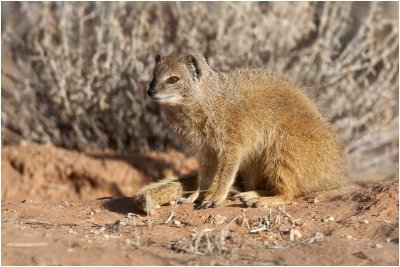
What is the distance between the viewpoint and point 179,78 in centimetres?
576

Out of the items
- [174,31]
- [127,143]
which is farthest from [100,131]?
[174,31]

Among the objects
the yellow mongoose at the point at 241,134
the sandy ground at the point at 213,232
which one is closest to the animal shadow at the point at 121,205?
the sandy ground at the point at 213,232

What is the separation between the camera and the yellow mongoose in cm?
575

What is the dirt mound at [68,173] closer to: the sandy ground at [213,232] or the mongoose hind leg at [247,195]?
the sandy ground at [213,232]

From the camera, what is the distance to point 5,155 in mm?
8586

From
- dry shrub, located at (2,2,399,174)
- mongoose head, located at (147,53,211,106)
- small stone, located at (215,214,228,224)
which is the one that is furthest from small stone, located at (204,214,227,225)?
dry shrub, located at (2,2,399,174)

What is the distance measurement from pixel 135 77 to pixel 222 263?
499 cm

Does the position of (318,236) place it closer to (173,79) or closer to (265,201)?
(265,201)

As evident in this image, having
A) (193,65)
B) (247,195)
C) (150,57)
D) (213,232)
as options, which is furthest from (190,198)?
(150,57)

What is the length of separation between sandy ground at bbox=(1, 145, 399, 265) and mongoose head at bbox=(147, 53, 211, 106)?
90 centimetres

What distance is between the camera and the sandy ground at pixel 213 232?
3.90 m

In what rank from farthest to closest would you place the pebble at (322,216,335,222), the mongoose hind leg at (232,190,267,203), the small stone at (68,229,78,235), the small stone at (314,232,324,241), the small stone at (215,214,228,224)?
1. the mongoose hind leg at (232,190,267,203)
2. the small stone at (215,214,228,224)
3. the pebble at (322,216,335,222)
4. the small stone at (68,229,78,235)
5. the small stone at (314,232,324,241)

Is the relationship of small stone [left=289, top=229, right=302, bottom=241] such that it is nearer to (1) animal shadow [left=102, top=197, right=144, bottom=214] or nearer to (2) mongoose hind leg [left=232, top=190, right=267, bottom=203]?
(2) mongoose hind leg [left=232, top=190, right=267, bottom=203]

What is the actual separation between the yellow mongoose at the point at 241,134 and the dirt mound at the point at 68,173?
2.67m
